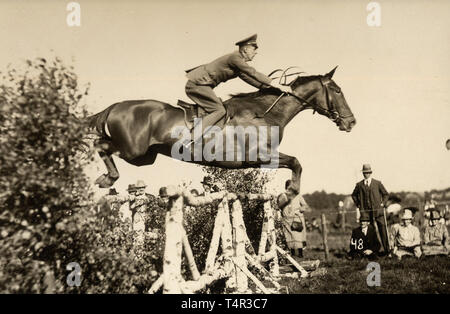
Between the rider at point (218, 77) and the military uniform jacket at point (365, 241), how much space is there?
3.97 m

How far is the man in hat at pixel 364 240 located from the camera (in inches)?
328

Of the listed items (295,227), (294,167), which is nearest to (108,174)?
(294,167)

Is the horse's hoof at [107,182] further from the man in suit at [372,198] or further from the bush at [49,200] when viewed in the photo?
the man in suit at [372,198]

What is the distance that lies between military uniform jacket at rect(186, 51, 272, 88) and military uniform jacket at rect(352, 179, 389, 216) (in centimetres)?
380

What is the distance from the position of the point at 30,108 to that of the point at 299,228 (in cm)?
613

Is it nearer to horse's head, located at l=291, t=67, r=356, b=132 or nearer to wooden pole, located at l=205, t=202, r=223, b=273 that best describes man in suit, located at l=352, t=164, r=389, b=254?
horse's head, located at l=291, t=67, r=356, b=132

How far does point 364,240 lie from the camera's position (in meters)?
8.41

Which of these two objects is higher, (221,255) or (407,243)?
(221,255)

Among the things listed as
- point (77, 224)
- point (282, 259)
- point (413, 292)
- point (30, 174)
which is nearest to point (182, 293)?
point (77, 224)

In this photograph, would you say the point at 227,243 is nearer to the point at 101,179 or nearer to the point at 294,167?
the point at 294,167

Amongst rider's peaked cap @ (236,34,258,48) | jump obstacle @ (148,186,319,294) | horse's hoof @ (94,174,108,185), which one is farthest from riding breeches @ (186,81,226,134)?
horse's hoof @ (94,174,108,185)

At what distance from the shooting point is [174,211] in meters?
4.02

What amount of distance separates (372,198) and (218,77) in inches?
170
